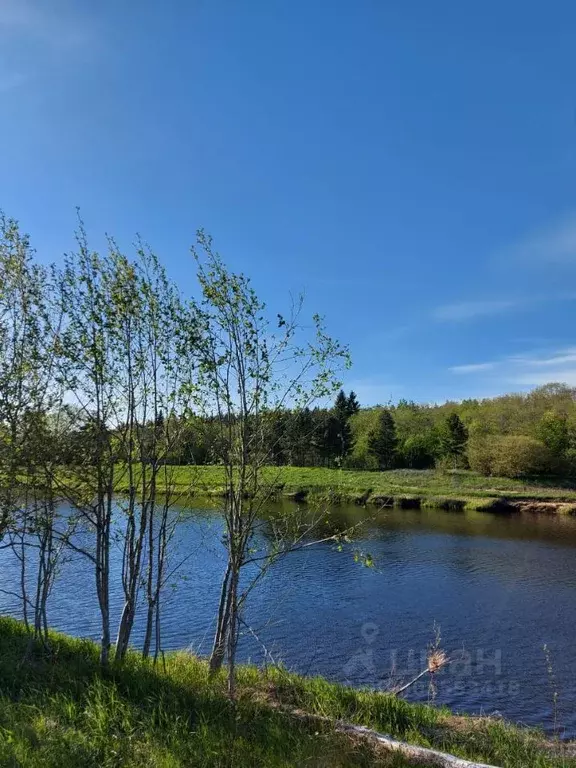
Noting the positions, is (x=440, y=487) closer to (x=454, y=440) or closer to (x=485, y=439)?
(x=485, y=439)

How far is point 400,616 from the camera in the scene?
1538 cm

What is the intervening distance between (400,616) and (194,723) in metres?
11.5

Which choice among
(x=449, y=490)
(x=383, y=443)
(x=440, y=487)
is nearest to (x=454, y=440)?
(x=383, y=443)

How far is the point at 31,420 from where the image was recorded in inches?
285

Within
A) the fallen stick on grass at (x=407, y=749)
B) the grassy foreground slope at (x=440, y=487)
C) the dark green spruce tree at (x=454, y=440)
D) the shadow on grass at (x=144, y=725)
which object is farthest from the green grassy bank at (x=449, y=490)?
the fallen stick on grass at (x=407, y=749)

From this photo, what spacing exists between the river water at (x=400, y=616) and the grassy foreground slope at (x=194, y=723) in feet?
4.51

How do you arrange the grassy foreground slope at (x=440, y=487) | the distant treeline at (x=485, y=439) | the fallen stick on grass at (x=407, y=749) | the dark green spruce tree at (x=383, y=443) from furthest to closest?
the dark green spruce tree at (x=383, y=443)
the distant treeline at (x=485, y=439)
the grassy foreground slope at (x=440, y=487)
the fallen stick on grass at (x=407, y=749)

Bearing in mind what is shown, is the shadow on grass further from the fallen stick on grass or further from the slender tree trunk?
the slender tree trunk

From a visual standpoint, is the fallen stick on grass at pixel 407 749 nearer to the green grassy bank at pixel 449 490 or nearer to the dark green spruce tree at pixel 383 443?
the green grassy bank at pixel 449 490

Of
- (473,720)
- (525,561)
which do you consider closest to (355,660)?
(473,720)

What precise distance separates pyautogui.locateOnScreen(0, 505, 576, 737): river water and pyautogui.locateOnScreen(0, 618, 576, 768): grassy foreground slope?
138 centimetres

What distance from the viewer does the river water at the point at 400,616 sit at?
1069 cm

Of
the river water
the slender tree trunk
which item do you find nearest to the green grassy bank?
the river water

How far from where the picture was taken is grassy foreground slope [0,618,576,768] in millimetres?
4391
